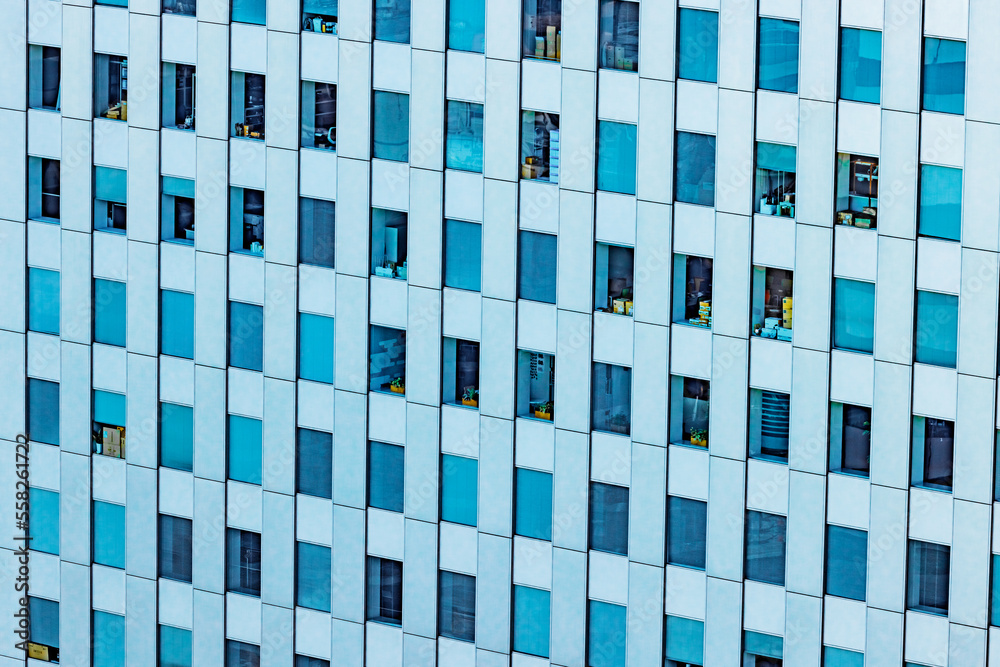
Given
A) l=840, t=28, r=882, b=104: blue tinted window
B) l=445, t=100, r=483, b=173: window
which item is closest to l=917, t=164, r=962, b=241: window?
l=840, t=28, r=882, b=104: blue tinted window

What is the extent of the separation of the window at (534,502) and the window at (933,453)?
8816mm

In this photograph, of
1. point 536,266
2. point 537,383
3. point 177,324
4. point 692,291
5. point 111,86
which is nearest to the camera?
point 692,291

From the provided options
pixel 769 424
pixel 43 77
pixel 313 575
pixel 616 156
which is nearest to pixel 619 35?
pixel 616 156

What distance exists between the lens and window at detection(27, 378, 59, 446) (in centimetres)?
5169

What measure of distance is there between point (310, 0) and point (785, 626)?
61.5 ft

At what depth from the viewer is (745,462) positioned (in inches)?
1710

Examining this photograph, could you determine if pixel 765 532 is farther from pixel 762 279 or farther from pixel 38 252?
pixel 38 252

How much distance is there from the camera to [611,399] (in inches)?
1764

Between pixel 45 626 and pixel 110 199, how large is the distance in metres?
12.2

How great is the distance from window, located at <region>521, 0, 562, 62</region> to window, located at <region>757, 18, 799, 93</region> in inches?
193

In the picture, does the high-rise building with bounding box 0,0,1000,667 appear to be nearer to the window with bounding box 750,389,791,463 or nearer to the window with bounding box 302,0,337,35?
the window with bounding box 750,389,791,463

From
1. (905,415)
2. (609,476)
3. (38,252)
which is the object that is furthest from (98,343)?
(905,415)

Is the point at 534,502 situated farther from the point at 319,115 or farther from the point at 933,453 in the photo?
the point at 319,115

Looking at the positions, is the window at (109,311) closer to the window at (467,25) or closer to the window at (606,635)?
the window at (467,25)
